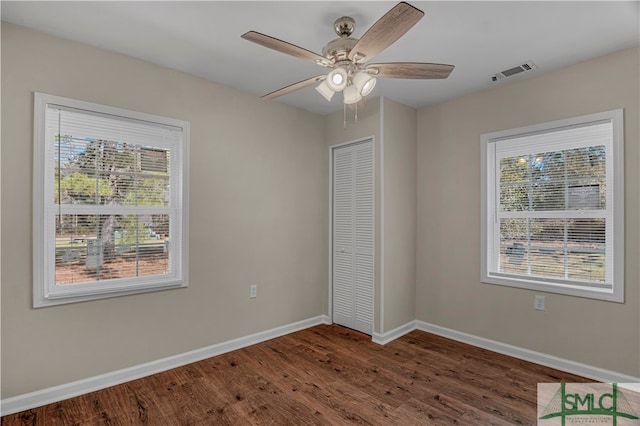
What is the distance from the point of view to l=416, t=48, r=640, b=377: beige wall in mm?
2582

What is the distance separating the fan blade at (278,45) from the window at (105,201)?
1.54m

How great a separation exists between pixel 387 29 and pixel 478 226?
8.04 ft

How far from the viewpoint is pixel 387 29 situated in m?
1.62

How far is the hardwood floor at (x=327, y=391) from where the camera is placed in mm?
2225

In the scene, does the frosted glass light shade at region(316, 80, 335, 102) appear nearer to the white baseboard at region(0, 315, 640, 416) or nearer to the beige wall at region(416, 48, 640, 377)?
the beige wall at region(416, 48, 640, 377)

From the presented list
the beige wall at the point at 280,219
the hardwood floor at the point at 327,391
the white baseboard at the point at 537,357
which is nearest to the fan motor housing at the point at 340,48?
the beige wall at the point at 280,219

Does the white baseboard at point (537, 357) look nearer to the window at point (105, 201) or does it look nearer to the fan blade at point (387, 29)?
the window at point (105, 201)

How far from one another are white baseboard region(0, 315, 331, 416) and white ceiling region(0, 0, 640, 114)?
249 centimetres

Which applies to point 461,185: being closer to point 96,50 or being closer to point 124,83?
point 124,83

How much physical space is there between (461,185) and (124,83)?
3245 mm

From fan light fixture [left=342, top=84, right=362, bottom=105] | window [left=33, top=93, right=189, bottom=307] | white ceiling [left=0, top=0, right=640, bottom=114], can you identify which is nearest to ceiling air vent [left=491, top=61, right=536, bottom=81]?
white ceiling [left=0, top=0, right=640, bottom=114]

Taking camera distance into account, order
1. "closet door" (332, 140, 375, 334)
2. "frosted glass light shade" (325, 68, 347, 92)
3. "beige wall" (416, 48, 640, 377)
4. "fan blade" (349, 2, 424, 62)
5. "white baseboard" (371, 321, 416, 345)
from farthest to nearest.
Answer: "closet door" (332, 140, 375, 334) < "white baseboard" (371, 321, 416, 345) < "beige wall" (416, 48, 640, 377) < "frosted glass light shade" (325, 68, 347, 92) < "fan blade" (349, 2, 424, 62)

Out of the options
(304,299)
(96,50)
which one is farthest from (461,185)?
(96,50)

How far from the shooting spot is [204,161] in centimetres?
316
